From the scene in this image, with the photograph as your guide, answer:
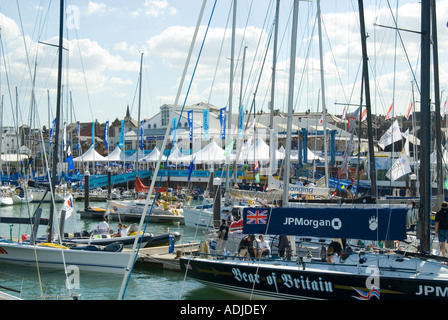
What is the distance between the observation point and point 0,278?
64.3ft

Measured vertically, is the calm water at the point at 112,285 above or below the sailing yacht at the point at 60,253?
below

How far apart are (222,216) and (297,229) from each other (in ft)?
54.7

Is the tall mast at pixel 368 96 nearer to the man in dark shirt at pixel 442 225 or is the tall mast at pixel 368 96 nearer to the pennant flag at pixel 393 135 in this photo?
the man in dark shirt at pixel 442 225

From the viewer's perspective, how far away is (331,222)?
551 inches

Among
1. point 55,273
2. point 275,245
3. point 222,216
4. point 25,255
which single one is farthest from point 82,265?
point 222,216

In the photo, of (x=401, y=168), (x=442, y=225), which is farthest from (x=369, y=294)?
(x=401, y=168)

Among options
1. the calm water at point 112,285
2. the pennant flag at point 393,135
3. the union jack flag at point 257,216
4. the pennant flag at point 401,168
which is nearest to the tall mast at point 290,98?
A: the union jack flag at point 257,216

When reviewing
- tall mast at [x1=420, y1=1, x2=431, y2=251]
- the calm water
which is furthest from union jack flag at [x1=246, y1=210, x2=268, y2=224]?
tall mast at [x1=420, y1=1, x2=431, y2=251]

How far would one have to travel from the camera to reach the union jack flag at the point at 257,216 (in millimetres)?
14680

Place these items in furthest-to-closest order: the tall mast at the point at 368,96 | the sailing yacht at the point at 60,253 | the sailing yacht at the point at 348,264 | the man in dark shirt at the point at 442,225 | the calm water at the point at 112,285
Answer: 1. the sailing yacht at the point at 60,253
2. the tall mast at the point at 368,96
3. the calm water at the point at 112,285
4. the man in dark shirt at the point at 442,225
5. the sailing yacht at the point at 348,264

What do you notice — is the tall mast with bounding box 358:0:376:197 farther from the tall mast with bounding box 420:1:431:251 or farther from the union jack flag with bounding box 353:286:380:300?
the union jack flag with bounding box 353:286:380:300

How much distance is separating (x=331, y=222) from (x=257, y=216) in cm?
207

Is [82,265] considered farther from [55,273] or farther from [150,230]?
[150,230]

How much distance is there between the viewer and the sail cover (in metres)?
13.6
